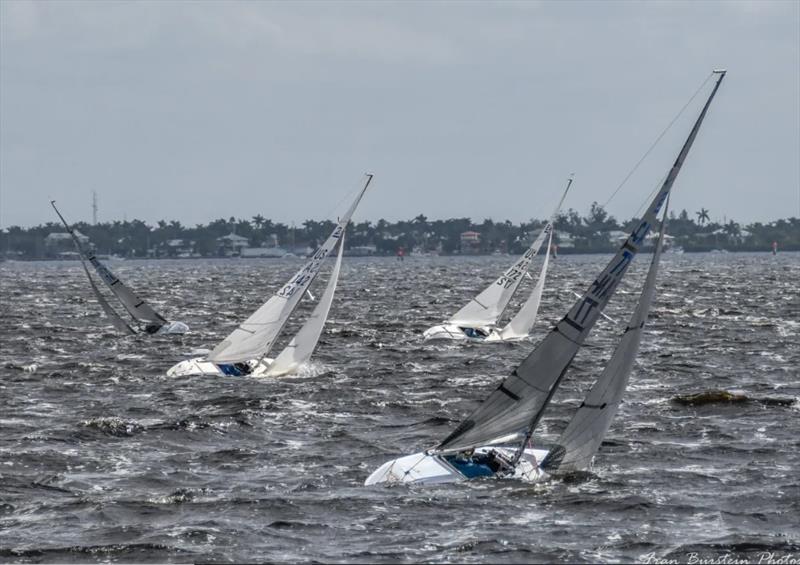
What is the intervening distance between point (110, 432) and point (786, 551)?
1494 cm

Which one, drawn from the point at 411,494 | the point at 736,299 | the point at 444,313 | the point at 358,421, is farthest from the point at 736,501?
the point at 736,299

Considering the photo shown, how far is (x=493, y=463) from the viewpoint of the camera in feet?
76.4

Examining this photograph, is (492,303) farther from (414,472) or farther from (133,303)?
(414,472)

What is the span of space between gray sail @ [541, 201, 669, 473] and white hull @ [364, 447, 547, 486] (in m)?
0.38

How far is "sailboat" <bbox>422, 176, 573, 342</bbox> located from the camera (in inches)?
2036

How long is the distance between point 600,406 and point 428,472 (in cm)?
310

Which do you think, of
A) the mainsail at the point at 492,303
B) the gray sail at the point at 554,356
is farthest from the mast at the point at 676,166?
the mainsail at the point at 492,303

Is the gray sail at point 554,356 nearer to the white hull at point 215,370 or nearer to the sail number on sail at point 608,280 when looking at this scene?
the sail number on sail at point 608,280

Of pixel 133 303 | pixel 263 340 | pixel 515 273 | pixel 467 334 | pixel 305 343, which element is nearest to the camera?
pixel 305 343

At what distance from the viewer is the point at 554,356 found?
2245 centimetres

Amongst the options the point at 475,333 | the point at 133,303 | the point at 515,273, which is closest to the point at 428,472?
the point at 475,333

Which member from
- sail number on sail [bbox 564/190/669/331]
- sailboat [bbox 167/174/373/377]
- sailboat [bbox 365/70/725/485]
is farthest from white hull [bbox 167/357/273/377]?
sail number on sail [bbox 564/190/669/331]

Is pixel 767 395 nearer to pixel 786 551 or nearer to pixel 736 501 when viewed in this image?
pixel 736 501

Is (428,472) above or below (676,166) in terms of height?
below
